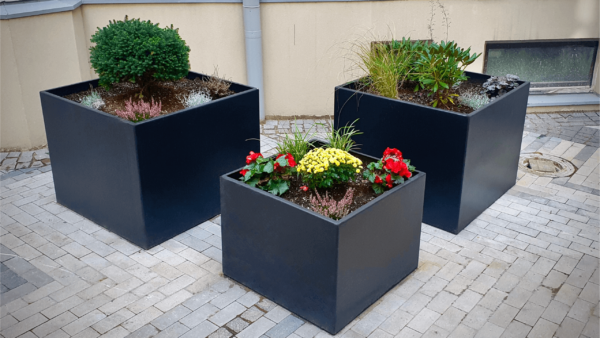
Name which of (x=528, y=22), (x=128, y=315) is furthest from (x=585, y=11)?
(x=128, y=315)

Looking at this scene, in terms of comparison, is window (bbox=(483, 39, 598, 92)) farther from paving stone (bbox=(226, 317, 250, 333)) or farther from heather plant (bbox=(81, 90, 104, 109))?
paving stone (bbox=(226, 317, 250, 333))

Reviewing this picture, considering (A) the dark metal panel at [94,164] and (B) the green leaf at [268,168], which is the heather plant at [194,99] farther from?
(B) the green leaf at [268,168]

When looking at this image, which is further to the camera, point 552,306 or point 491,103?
point 491,103

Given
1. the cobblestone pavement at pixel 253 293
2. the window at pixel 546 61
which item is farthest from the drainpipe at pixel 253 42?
the window at pixel 546 61

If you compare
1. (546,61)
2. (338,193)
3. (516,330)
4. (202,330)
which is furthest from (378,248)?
(546,61)

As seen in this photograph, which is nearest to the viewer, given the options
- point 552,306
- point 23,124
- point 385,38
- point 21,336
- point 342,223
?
point 342,223

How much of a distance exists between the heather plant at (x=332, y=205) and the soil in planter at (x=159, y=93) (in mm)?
2003

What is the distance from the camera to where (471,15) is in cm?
836

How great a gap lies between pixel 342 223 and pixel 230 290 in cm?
138

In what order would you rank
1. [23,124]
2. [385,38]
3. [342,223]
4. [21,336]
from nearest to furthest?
[342,223], [21,336], [23,124], [385,38]

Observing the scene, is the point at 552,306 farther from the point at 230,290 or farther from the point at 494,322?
the point at 230,290

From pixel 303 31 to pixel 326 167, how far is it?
4265 millimetres

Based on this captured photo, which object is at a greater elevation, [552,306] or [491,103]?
[491,103]

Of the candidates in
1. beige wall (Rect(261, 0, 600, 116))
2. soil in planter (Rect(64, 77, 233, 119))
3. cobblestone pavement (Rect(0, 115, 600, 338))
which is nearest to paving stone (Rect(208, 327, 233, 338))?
cobblestone pavement (Rect(0, 115, 600, 338))
